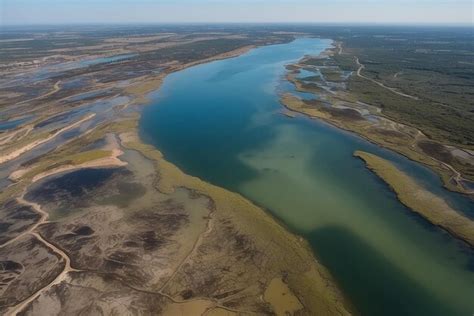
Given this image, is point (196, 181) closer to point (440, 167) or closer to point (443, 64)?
point (440, 167)

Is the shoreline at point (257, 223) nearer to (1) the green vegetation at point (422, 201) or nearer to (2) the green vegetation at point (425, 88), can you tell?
(1) the green vegetation at point (422, 201)

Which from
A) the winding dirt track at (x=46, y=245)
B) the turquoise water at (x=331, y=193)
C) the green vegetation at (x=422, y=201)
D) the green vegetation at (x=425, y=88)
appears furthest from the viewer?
the green vegetation at (x=425, y=88)

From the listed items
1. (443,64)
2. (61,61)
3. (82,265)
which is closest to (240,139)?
(82,265)

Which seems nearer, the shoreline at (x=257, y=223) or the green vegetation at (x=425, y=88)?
the shoreline at (x=257, y=223)

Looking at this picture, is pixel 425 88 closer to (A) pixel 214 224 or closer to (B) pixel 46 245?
(A) pixel 214 224

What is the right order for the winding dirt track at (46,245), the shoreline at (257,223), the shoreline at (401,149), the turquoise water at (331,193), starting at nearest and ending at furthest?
the winding dirt track at (46,245) < the shoreline at (257,223) < the turquoise water at (331,193) < the shoreline at (401,149)

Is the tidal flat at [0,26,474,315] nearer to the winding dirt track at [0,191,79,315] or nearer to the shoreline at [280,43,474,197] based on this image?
Answer: the winding dirt track at [0,191,79,315]

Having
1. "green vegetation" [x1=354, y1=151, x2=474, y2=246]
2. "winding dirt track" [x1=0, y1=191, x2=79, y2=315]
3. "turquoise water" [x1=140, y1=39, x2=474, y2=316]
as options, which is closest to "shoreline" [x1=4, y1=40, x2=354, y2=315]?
"winding dirt track" [x1=0, y1=191, x2=79, y2=315]

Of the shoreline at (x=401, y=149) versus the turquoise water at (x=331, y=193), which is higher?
the shoreline at (x=401, y=149)

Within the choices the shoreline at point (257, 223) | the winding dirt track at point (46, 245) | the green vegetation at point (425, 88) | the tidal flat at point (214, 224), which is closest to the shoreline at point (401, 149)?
the tidal flat at point (214, 224)
